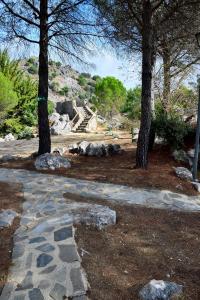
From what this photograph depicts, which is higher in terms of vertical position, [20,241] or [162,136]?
[162,136]

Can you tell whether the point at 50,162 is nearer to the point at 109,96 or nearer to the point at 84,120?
the point at 84,120

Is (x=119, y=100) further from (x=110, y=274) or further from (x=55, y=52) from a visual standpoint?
(x=110, y=274)

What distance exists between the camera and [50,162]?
898 centimetres

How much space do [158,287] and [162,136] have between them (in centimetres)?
702

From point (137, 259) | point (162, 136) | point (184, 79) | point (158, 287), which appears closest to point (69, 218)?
point (137, 259)

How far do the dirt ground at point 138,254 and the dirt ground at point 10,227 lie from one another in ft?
2.92

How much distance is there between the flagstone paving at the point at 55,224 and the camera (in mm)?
3732

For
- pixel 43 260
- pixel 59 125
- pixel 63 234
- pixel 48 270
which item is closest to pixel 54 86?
pixel 59 125

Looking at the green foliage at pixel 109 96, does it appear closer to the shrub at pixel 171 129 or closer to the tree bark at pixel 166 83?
the tree bark at pixel 166 83

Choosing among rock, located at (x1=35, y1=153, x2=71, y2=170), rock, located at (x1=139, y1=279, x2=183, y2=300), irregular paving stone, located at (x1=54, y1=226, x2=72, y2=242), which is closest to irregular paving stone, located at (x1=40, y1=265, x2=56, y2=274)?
irregular paving stone, located at (x1=54, y1=226, x2=72, y2=242)

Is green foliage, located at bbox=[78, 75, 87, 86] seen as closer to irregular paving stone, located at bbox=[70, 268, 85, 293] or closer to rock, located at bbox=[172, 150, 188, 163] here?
rock, located at bbox=[172, 150, 188, 163]

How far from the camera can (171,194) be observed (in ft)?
24.0

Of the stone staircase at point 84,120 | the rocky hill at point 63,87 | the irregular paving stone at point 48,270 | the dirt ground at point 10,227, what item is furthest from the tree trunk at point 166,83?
the rocky hill at point 63,87

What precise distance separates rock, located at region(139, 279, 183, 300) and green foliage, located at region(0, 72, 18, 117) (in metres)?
19.9
